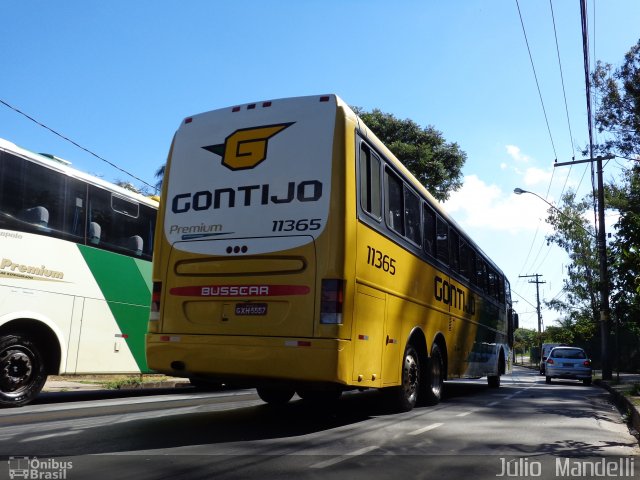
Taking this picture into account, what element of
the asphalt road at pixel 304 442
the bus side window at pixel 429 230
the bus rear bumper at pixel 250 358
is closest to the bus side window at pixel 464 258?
the bus side window at pixel 429 230

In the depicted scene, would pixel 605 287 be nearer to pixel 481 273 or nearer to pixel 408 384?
pixel 481 273

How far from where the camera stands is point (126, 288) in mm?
10367

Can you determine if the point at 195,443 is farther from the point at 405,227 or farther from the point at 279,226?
the point at 405,227

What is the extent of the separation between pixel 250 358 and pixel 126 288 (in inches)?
205

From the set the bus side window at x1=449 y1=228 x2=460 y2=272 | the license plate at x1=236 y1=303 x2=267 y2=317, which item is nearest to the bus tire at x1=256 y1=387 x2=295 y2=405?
the license plate at x1=236 y1=303 x2=267 y2=317

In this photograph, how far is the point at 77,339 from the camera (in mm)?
9094

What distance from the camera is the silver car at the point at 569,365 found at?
22391 millimetres

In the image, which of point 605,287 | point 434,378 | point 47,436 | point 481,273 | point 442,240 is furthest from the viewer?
point 605,287

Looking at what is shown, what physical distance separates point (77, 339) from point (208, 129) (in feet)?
14.3

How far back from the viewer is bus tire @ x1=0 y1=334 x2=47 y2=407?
8.02 m

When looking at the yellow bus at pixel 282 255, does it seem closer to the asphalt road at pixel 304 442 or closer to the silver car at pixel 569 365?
the asphalt road at pixel 304 442

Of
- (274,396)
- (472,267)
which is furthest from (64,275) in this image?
(472,267)

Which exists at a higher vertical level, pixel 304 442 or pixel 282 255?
pixel 282 255

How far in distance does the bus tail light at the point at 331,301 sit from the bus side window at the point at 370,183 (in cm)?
109
